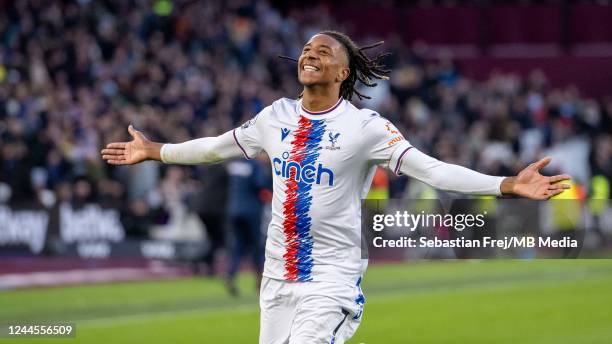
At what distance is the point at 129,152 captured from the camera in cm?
815

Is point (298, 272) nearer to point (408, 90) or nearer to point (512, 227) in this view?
point (512, 227)

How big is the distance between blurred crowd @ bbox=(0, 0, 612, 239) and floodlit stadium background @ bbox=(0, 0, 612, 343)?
47 mm

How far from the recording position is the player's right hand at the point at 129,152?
26.6 ft

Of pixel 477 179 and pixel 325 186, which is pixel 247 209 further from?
pixel 477 179

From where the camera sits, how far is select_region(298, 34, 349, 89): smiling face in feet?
24.3

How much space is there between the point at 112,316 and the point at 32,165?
728cm

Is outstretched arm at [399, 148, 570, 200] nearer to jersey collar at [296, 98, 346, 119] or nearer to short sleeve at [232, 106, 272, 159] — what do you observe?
jersey collar at [296, 98, 346, 119]

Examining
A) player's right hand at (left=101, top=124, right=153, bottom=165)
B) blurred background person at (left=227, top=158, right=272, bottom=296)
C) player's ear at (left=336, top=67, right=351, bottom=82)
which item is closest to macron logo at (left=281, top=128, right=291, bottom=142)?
player's ear at (left=336, top=67, right=351, bottom=82)

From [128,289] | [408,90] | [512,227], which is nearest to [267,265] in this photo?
[512,227]

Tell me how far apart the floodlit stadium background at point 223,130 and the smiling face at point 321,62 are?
6117mm

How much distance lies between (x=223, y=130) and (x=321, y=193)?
16.7 metres

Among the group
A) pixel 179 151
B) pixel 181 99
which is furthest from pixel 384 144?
pixel 181 99

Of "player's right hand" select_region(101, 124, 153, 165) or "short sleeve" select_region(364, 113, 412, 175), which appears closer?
"short sleeve" select_region(364, 113, 412, 175)

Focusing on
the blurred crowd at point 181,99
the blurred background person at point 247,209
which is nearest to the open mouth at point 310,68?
the blurred background person at point 247,209
